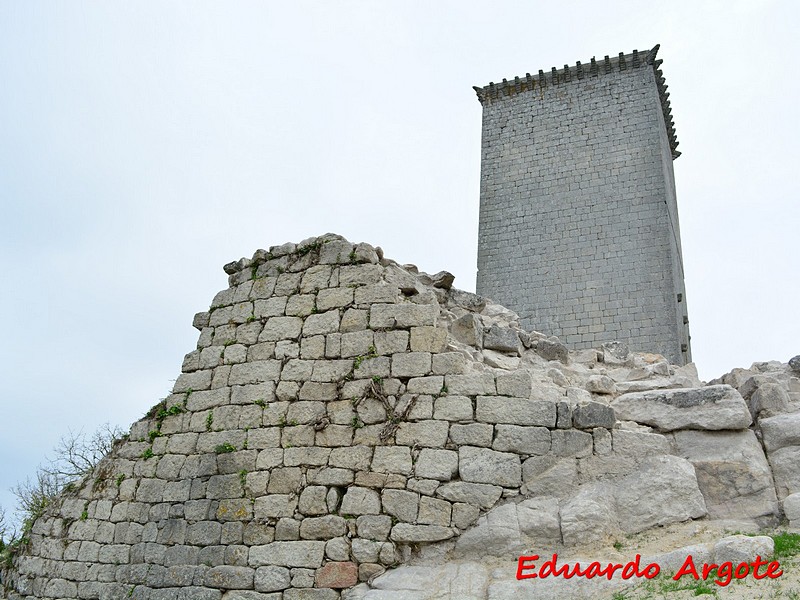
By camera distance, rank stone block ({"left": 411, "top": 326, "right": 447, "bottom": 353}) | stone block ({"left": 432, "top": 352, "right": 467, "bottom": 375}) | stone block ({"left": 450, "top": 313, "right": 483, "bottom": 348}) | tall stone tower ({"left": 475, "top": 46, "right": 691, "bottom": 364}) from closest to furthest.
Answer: stone block ({"left": 432, "top": 352, "right": 467, "bottom": 375})
stone block ({"left": 411, "top": 326, "right": 447, "bottom": 353})
stone block ({"left": 450, "top": 313, "right": 483, "bottom": 348})
tall stone tower ({"left": 475, "top": 46, "right": 691, "bottom": 364})

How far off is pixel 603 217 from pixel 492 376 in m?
10.0

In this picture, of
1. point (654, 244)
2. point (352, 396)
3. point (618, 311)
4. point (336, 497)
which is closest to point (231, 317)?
point (352, 396)

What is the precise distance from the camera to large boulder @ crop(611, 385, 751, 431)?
16.5 ft

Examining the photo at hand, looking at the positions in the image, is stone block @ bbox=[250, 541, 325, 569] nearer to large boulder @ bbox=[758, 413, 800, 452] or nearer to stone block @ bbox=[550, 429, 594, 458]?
stone block @ bbox=[550, 429, 594, 458]

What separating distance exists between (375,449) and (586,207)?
419 inches

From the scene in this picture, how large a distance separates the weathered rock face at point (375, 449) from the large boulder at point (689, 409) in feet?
0.04

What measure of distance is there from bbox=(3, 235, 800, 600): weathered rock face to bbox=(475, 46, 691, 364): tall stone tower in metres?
7.30

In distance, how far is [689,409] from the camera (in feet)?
16.9

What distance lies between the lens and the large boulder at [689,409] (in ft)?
16.5

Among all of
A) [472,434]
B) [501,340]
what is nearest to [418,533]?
[472,434]

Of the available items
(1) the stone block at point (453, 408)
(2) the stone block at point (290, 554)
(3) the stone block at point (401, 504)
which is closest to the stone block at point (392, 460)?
(3) the stone block at point (401, 504)

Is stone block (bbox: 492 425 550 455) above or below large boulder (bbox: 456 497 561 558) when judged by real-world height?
above

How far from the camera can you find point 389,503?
5.04 metres

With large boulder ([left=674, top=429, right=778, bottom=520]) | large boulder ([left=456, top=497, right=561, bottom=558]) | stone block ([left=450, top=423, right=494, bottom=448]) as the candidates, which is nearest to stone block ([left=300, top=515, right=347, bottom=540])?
large boulder ([left=456, top=497, right=561, bottom=558])
